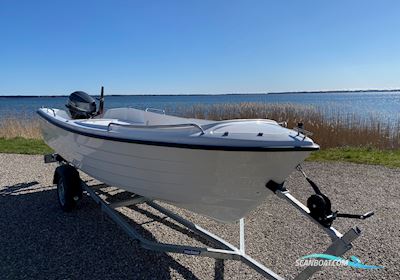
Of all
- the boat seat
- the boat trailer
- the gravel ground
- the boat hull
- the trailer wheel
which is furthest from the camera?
the boat seat

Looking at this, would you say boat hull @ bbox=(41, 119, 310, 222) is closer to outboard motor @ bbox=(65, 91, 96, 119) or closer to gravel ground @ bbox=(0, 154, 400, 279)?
gravel ground @ bbox=(0, 154, 400, 279)

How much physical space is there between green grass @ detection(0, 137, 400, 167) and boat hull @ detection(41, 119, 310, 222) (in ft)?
18.7

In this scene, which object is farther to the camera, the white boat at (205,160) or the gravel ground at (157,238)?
the gravel ground at (157,238)

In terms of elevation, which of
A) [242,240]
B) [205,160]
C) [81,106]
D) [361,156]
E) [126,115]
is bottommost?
[242,240]

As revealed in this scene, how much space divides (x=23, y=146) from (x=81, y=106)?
482 centimetres

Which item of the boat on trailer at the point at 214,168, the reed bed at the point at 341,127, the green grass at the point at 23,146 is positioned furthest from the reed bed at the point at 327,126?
the boat on trailer at the point at 214,168

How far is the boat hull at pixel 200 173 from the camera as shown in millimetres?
2525

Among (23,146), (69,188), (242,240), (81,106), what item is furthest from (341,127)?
(23,146)

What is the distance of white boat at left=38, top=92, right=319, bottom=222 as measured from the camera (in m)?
2.47

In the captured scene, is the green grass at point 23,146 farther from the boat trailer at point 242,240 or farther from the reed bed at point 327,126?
the boat trailer at point 242,240

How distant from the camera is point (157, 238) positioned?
380 cm

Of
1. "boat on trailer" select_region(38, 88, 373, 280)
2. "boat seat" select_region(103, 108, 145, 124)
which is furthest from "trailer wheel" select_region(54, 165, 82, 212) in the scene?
"boat seat" select_region(103, 108, 145, 124)

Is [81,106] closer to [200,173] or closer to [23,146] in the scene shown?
[200,173]

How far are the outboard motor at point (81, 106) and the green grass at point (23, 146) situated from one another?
342 cm
